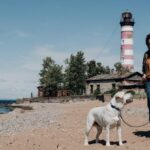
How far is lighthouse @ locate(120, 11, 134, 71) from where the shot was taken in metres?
76.5

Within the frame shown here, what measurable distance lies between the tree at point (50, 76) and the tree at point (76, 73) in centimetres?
173

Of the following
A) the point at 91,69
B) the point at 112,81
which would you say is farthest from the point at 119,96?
the point at 91,69

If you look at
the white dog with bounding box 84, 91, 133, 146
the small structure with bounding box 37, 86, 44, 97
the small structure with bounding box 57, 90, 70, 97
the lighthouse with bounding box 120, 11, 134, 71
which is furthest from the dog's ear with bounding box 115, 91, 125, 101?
the small structure with bounding box 37, 86, 44, 97

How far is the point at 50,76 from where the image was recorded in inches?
3187

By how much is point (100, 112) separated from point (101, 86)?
6148 centimetres

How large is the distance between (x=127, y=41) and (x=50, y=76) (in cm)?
1511

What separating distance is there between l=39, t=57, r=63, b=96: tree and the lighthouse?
487 inches

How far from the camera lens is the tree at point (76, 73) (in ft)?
268

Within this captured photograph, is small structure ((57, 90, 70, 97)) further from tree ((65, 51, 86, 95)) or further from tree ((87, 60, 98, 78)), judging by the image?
tree ((87, 60, 98, 78))

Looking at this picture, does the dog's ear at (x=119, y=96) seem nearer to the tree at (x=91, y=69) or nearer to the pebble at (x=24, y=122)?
the pebble at (x=24, y=122)

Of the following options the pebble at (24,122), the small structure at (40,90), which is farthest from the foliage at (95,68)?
the pebble at (24,122)

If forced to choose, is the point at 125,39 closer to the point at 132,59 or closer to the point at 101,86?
the point at 132,59

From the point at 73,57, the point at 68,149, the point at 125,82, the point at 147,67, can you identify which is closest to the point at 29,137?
the point at 68,149

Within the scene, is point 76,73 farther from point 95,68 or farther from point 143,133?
point 143,133
